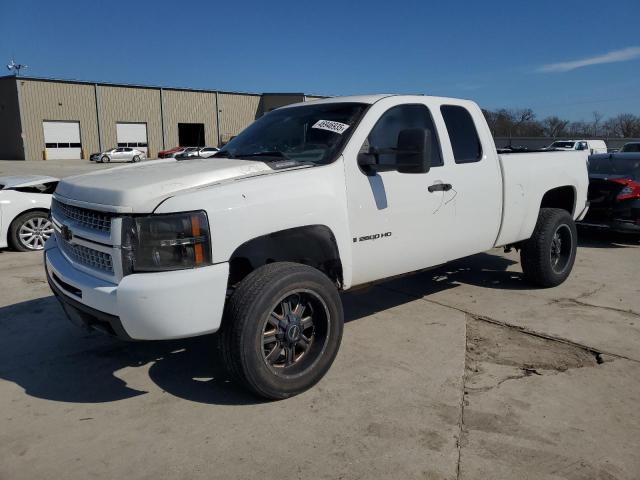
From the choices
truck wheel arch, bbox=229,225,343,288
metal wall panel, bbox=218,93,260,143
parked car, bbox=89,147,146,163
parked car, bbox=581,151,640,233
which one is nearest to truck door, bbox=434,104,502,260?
truck wheel arch, bbox=229,225,343,288

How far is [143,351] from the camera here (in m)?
4.29

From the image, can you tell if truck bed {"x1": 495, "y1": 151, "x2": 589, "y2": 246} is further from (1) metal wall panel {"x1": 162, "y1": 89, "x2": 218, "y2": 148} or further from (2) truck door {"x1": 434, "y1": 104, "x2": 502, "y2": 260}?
(1) metal wall panel {"x1": 162, "y1": 89, "x2": 218, "y2": 148}

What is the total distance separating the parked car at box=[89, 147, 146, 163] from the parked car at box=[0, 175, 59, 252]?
4026cm

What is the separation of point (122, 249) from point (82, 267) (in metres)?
0.62

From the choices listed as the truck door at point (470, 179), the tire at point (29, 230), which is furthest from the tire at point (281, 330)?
the tire at point (29, 230)

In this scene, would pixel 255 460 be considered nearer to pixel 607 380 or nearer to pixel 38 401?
pixel 38 401

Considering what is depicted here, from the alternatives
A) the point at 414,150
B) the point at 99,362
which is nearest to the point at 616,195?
the point at 414,150

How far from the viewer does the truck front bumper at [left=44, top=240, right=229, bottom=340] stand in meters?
2.92

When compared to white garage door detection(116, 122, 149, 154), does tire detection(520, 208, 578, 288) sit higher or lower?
lower

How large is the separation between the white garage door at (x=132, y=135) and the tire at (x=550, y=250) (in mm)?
51448

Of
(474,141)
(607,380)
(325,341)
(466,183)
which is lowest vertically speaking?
(607,380)

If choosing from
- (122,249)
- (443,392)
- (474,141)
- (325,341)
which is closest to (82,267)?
(122,249)

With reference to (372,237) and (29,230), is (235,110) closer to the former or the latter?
(29,230)

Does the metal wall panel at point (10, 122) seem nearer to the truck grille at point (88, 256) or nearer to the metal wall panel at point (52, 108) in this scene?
the metal wall panel at point (52, 108)
